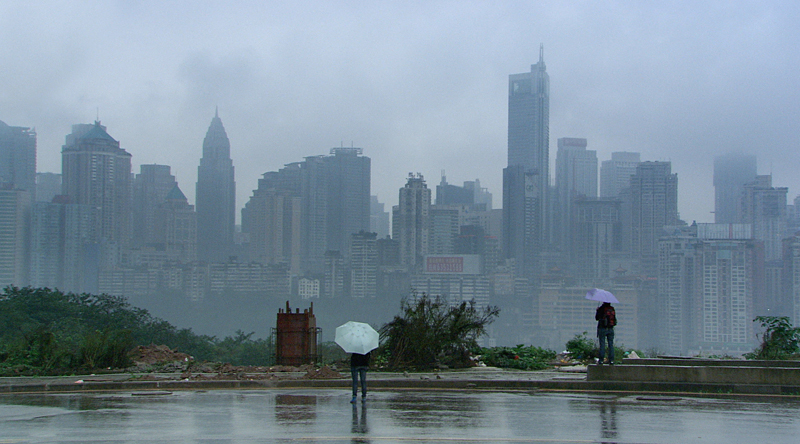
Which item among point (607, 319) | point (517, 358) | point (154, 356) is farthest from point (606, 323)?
point (154, 356)

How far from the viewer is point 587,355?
21.5 metres

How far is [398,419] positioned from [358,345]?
2.28 m

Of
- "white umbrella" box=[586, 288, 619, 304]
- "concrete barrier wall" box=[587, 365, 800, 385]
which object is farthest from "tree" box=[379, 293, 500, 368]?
"concrete barrier wall" box=[587, 365, 800, 385]

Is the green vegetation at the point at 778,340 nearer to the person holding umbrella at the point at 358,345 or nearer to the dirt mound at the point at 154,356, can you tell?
the person holding umbrella at the point at 358,345

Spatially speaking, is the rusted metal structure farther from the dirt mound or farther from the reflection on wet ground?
the reflection on wet ground

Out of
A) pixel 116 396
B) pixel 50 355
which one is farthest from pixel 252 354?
pixel 116 396

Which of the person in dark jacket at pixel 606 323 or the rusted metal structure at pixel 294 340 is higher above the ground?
the person in dark jacket at pixel 606 323

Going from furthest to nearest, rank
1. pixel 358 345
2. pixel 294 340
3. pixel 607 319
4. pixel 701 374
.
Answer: pixel 294 340 → pixel 607 319 → pixel 701 374 → pixel 358 345

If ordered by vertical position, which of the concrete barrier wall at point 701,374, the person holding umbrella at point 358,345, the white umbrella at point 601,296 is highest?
the white umbrella at point 601,296

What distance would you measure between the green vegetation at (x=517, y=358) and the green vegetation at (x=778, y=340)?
500 centimetres

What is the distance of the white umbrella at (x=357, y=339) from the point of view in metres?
13.3

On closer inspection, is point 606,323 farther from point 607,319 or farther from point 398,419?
point 398,419

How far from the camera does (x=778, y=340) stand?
66.0ft

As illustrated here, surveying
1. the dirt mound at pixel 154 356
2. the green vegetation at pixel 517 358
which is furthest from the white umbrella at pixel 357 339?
the dirt mound at pixel 154 356
